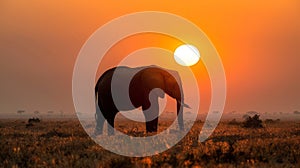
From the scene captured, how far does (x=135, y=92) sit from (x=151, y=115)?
5.30 feet

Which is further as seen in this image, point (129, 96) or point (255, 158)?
point (129, 96)

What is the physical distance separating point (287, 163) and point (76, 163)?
536cm

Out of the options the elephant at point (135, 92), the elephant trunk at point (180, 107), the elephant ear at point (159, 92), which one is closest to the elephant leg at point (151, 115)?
the elephant at point (135, 92)

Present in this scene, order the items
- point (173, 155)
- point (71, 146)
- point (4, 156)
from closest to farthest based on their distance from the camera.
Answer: point (173, 155)
point (4, 156)
point (71, 146)

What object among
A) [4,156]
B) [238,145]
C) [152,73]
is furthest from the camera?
[152,73]

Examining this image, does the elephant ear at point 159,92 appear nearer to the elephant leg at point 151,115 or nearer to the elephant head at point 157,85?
the elephant head at point 157,85

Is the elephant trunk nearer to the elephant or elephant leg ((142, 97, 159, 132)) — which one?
the elephant

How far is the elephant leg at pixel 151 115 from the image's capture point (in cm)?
1930

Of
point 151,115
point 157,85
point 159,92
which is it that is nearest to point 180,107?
point 159,92

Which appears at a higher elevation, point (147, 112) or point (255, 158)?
point (147, 112)

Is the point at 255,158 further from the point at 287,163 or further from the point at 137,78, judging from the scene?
the point at 137,78

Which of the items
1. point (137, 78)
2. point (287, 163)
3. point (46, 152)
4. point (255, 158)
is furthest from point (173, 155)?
point (137, 78)

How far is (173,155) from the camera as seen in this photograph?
10.7m

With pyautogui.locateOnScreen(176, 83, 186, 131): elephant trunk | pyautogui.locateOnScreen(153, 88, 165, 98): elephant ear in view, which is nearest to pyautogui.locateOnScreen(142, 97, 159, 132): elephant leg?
pyautogui.locateOnScreen(153, 88, 165, 98): elephant ear
